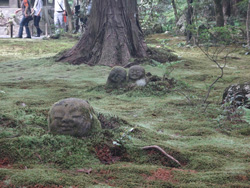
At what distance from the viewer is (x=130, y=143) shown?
3715 millimetres

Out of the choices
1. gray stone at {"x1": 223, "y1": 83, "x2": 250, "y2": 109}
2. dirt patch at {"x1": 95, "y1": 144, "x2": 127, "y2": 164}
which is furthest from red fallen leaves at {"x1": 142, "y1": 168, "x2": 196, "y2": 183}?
gray stone at {"x1": 223, "y1": 83, "x2": 250, "y2": 109}

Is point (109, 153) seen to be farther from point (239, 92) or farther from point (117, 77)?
point (117, 77)

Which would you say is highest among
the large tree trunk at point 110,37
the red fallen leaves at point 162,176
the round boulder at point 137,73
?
the large tree trunk at point 110,37

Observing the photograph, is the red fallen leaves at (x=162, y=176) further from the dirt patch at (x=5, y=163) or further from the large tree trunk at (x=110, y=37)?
the large tree trunk at (x=110, y=37)

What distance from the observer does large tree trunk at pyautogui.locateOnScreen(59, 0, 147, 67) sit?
10.8 meters

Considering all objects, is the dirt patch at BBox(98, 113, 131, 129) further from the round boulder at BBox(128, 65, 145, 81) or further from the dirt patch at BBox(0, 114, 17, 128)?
the round boulder at BBox(128, 65, 145, 81)

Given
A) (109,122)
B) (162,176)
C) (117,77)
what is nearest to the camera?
(162,176)

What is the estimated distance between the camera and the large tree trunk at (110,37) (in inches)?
426

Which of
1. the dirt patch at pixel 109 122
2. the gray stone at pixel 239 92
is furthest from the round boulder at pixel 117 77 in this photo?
the dirt patch at pixel 109 122

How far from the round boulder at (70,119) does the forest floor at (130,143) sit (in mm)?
131

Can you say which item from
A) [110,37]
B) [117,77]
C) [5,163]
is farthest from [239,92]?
[110,37]

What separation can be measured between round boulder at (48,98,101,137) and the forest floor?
131 millimetres

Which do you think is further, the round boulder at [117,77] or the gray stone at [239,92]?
the round boulder at [117,77]

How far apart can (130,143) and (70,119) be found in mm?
701
